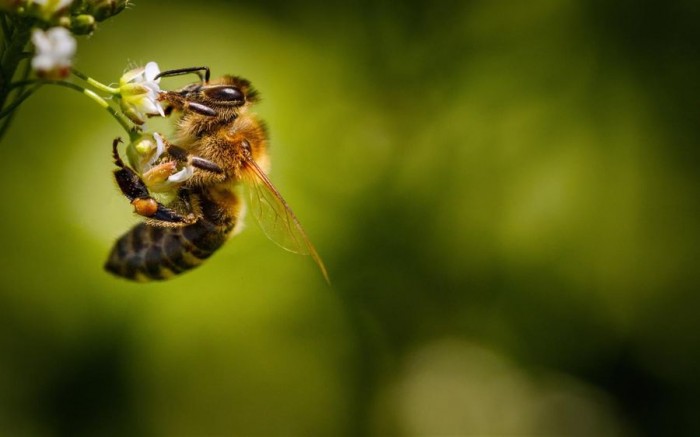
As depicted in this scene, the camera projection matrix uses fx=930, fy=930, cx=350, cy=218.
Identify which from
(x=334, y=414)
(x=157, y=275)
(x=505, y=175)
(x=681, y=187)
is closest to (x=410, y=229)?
(x=505, y=175)

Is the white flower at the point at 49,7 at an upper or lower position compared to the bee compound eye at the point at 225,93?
lower

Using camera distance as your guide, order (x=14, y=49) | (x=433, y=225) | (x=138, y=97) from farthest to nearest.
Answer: (x=433, y=225)
(x=138, y=97)
(x=14, y=49)

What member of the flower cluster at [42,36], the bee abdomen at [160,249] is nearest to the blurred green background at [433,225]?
the bee abdomen at [160,249]

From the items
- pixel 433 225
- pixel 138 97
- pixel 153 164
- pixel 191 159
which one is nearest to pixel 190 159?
pixel 191 159

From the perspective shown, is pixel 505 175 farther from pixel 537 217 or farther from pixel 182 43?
pixel 182 43

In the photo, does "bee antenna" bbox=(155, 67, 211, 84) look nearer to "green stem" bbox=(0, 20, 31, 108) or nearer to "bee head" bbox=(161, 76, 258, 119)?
"bee head" bbox=(161, 76, 258, 119)

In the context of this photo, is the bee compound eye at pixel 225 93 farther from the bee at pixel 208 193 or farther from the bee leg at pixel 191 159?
the bee leg at pixel 191 159

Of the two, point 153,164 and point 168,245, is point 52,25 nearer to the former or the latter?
point 153,164

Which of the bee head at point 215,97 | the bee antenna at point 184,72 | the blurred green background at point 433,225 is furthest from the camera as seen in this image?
the blurred green background at point 433,225
